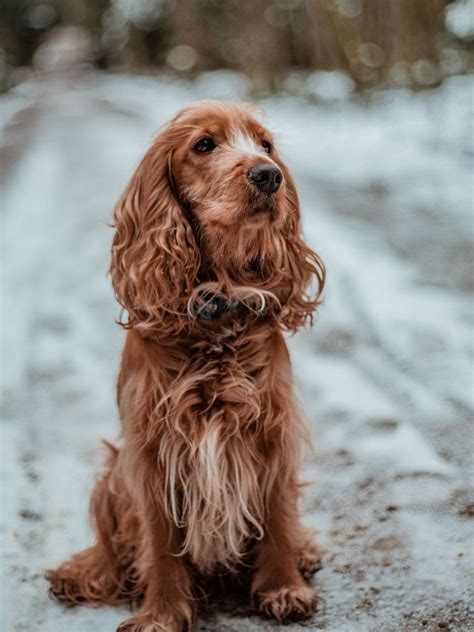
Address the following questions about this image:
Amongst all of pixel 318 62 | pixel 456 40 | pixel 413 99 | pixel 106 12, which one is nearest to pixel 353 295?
pixel 456 40

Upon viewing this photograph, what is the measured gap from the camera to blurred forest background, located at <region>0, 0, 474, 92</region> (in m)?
11.1

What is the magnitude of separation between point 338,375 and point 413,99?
898 centimetres

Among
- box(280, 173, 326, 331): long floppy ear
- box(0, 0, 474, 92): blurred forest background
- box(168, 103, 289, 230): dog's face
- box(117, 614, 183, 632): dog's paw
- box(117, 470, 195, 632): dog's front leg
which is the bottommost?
box(0, 0, 474, 92): blurred forest background

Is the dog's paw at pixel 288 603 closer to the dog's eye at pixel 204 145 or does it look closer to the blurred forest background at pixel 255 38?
the dog's eye at pixel 204 145

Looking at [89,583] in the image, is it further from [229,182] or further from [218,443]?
[229,182]

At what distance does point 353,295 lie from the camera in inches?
245

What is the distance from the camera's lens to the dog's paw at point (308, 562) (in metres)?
3.12

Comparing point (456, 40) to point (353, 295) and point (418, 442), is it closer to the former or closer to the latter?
point (353, 295)

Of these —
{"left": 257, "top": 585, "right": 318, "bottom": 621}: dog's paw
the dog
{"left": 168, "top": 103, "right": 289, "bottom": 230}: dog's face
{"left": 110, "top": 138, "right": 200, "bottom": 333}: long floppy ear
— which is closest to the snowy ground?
{"left": 257, "top": 585, "right": 318, "bottom": 621}: dog's paw

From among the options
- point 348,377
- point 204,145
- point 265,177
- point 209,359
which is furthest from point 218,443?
point 348,377

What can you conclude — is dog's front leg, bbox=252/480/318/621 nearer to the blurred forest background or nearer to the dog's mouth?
the dog's mouth

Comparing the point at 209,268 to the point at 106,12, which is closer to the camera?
A: the point at 209,268

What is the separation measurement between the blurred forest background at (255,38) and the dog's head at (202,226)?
25.1 ft

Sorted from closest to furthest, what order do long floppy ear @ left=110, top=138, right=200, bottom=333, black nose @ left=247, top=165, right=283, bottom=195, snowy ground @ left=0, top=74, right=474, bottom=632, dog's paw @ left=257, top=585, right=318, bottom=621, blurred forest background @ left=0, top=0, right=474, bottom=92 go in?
1. black nose @ left=247, top=165, right=283, bottom=195
2. long floppy ear @ left=110, top=138, right=200, bottom=333
3. dog's paw @ left=257, top=585, right=318, bottom=621
4. snowy ground @ left=0, top=74, right=474, bottom=632
5. blurred forest background @ left=0, top=0, right=474, bottom=92
